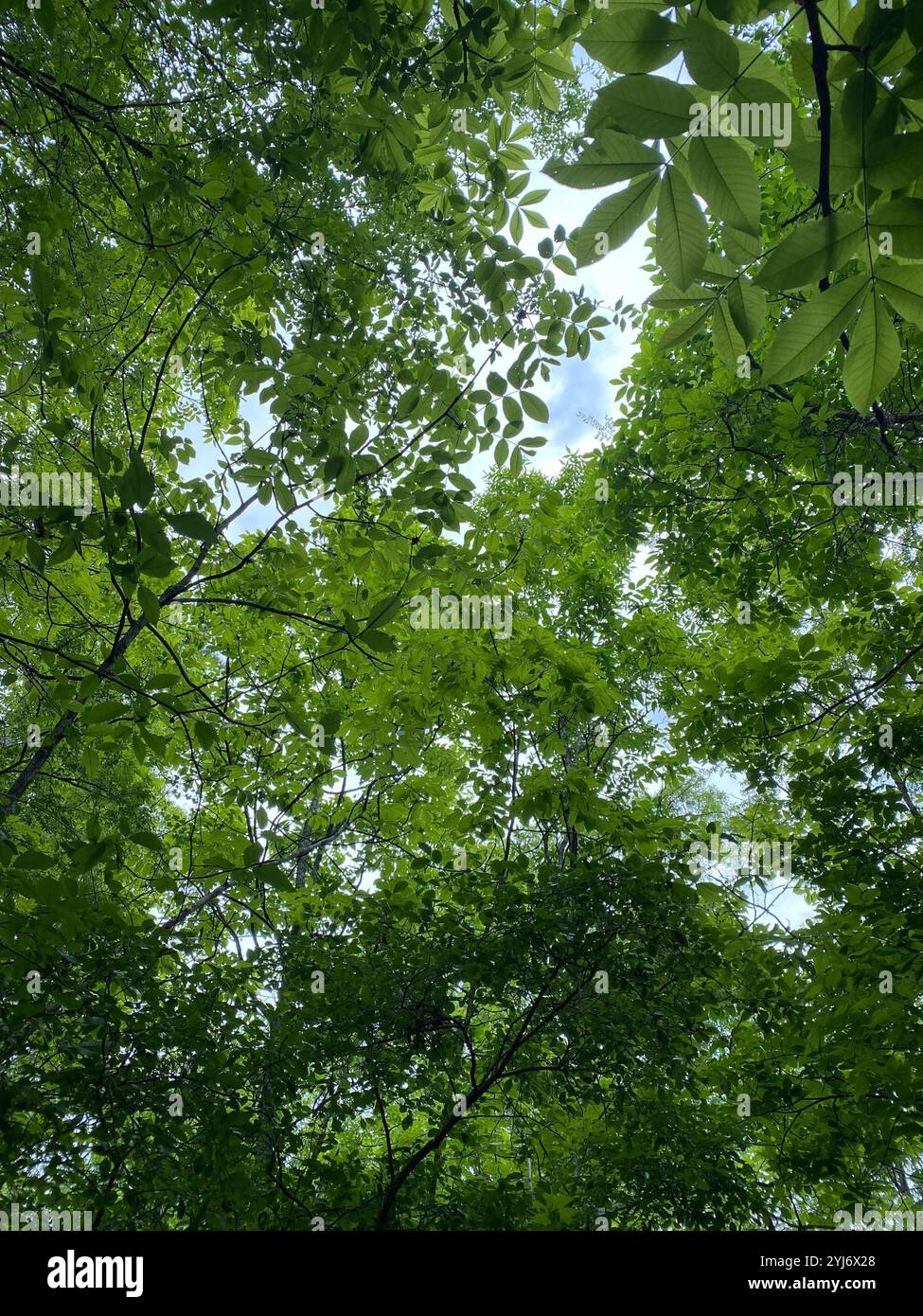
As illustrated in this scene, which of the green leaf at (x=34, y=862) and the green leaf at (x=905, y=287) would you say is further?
the green leaf at (x=34, y=862)

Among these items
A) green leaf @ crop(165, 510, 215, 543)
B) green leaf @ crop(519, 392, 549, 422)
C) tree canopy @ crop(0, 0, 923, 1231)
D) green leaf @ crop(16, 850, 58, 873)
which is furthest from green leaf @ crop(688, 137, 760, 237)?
green leaf @ crop(16, 850, 58, 873)

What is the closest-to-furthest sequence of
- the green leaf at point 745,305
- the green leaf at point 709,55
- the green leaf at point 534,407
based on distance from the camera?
the green leaf at point 709,55, the green leaf at point 745,305, the green leaf at point 534,407

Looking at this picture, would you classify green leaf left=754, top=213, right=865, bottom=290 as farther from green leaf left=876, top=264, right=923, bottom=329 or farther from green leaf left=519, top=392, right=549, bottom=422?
green leaf left=519, top=392, right=549, bottom=422

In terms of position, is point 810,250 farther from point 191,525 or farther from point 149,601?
point 149,601

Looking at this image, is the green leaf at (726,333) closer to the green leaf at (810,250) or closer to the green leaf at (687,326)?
the green leaf at (687,326)

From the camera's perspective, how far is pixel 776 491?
5062 mm

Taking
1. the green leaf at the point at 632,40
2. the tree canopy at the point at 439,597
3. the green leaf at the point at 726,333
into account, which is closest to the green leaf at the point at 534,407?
the tree canopy at the point at 439,597

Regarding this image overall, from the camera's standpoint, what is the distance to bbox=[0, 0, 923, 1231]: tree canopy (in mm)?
1129

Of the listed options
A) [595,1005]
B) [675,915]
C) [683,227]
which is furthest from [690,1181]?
[683,227]

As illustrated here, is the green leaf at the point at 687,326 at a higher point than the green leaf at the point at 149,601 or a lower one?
higher

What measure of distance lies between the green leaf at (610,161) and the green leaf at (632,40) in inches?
3.1

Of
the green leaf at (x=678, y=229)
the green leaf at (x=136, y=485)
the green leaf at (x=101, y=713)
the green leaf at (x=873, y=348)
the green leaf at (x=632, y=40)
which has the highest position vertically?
the green leaf at (x=632, y=40)

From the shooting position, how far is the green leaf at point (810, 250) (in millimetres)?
947

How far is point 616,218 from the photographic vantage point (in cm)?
102
